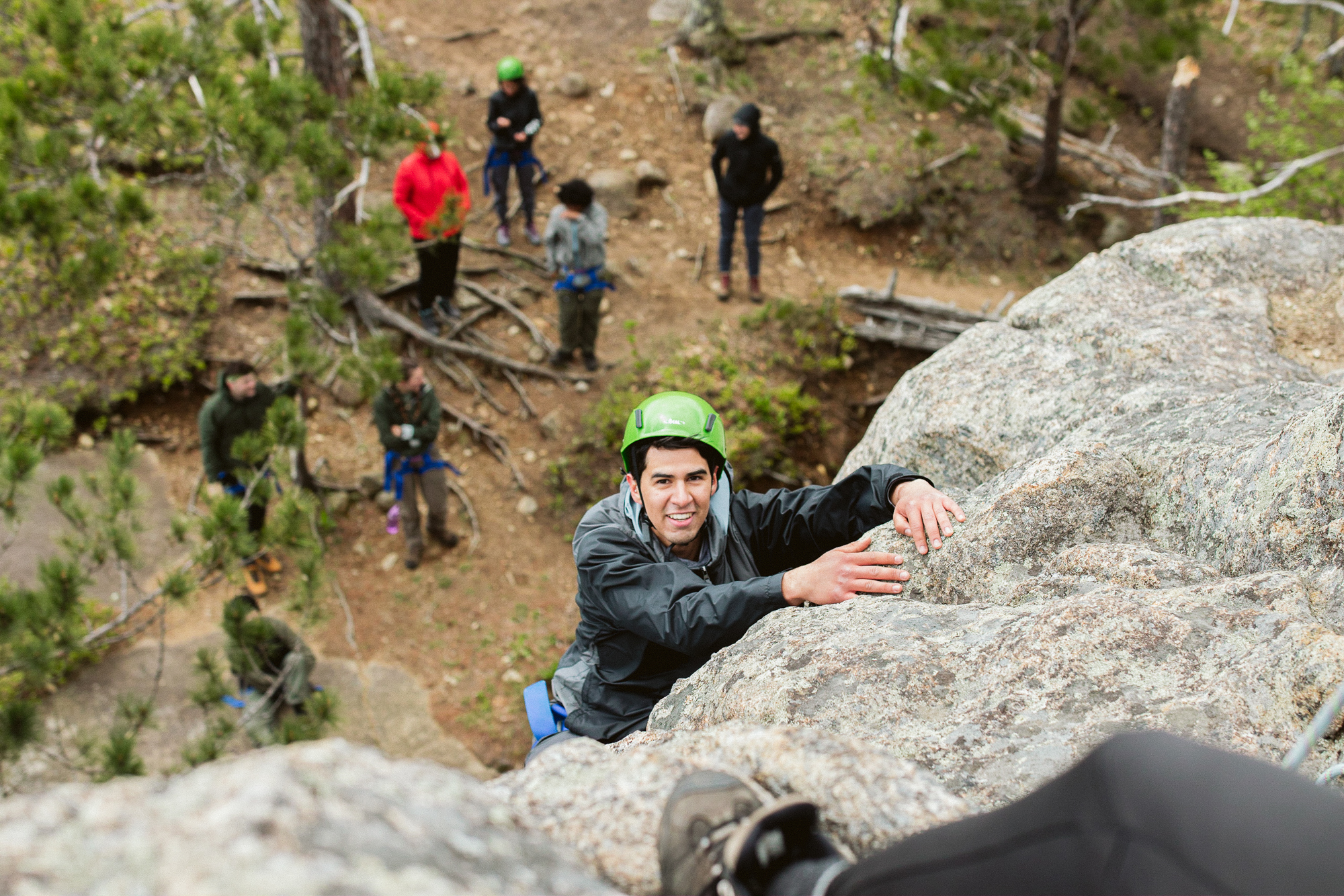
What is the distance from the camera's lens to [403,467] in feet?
27.1

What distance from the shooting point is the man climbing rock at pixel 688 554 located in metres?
3.01

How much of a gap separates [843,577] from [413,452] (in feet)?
19.1

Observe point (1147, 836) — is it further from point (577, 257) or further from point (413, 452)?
point (577, 257)

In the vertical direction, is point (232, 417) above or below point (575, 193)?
below

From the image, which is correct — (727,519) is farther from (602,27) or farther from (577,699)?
(602,27)

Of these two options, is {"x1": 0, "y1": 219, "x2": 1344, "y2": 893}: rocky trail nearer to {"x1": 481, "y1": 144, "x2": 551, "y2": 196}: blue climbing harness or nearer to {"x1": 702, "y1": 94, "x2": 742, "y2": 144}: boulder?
{"x1": 481, "y1": 144, "x2": 551, "y2": 196}: blue climbing harness

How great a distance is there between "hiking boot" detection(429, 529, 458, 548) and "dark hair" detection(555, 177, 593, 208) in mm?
3702

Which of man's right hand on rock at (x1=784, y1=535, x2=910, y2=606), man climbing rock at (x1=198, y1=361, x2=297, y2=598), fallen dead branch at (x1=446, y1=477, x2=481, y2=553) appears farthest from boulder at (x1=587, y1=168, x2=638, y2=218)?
man's right hand on rock at (x1=784, y1=535, x2=910, y2=606)

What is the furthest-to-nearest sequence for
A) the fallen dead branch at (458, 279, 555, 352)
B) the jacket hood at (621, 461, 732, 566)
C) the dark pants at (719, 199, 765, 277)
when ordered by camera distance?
the dark pants at (719, 199, 765, 277) → the fallen dead branch at (458, 279, 555, 352) → the jacket hood at (621, 461, 732, 566)

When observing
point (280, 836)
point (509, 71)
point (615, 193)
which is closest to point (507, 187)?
point (509, 71)

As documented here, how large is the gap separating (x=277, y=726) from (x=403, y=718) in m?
1.29

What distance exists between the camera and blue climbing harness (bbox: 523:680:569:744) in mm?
3561

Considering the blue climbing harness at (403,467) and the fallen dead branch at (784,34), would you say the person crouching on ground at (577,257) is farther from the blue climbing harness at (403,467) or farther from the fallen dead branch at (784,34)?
the fallen dead branch at (784,34)

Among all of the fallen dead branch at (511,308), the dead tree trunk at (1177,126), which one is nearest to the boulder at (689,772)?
the fallen dead branch at (511,308)
